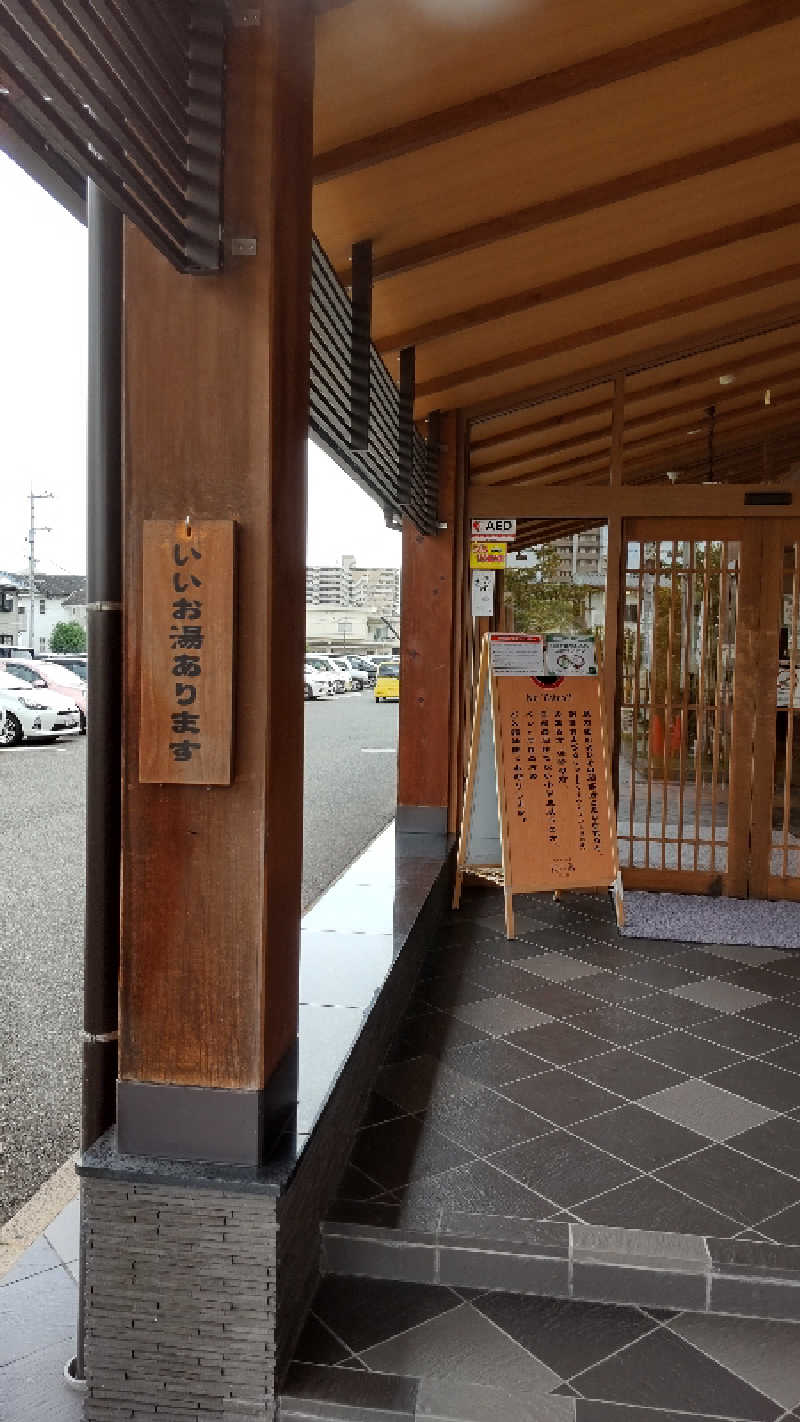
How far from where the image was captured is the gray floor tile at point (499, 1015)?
3982 millimetres

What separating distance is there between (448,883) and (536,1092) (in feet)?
7.52

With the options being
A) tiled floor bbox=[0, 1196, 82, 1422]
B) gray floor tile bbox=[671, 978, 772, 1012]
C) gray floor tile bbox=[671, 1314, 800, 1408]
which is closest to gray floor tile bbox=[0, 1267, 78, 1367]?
tiled floor bbox=[0, 1196, 82, 1422]

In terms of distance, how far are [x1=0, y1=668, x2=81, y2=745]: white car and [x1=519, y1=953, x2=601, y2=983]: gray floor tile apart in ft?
36.8

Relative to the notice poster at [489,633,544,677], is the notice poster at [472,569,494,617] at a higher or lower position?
higher

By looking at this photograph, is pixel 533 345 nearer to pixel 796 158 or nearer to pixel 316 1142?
pixel 796 158

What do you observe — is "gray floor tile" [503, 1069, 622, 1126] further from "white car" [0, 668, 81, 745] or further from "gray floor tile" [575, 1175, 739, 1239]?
"white car" [0, 668, 81, 745]

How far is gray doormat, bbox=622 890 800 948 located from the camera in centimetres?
518

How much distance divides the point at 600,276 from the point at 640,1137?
335 cm

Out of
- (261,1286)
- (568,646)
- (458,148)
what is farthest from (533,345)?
(261,1286)

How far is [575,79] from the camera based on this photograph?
9.71 feet

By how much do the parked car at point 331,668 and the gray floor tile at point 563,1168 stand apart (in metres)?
32.5

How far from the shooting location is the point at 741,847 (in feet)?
19.3

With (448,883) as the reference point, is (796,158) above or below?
above

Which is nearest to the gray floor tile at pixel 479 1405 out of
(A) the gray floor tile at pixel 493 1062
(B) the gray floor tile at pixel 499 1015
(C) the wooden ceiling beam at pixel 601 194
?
(A) the gray floor tile at pixel 493 1062
